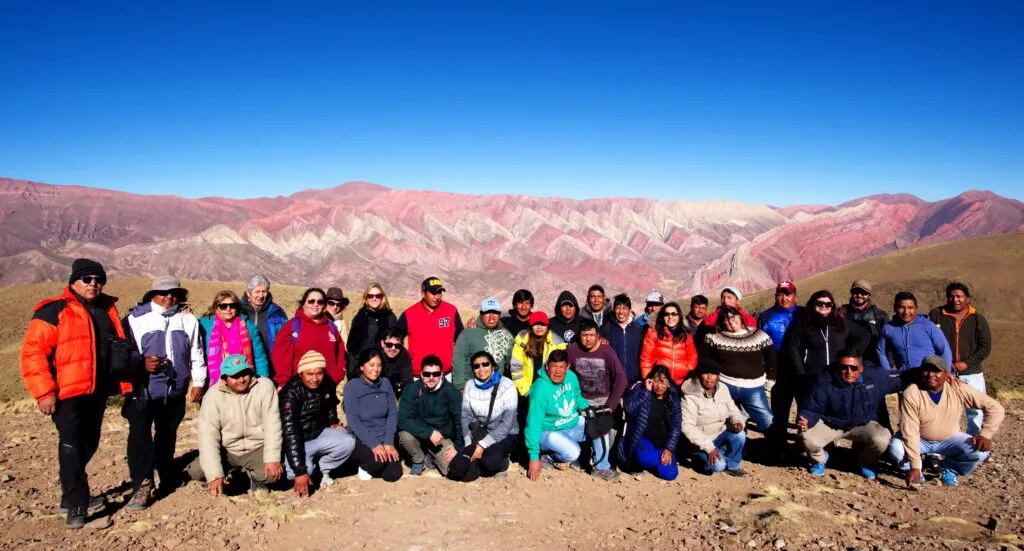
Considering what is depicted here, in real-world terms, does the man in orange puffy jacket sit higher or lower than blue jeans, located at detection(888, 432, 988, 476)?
higher

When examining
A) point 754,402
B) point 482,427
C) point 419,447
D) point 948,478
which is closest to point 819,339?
point 754,402

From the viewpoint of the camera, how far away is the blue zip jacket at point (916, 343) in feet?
21.2

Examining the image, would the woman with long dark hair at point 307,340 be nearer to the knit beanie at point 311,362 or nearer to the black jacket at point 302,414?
the black jacket at point 302,414

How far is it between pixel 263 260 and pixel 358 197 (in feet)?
112

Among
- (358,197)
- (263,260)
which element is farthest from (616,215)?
(263,260)

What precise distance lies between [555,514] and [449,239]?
93.4 m

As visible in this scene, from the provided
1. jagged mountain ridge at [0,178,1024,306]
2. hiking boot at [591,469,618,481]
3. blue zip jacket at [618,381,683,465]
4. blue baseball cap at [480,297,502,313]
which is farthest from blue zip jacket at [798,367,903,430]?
jagged mountain ridge at [0,178,1024,306]

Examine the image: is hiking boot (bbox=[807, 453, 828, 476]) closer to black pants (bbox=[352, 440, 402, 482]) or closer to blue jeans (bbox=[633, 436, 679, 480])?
blue jeans (bbox=[633, 436, 679, 480])

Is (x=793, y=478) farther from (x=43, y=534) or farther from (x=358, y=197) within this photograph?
(x=358, y=197)

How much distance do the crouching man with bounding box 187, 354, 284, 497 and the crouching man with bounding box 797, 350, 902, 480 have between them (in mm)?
5215

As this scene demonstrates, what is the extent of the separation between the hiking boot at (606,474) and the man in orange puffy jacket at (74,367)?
442 centimetres

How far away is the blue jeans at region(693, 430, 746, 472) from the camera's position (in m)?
6.21

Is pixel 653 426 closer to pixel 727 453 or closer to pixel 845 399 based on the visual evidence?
pixel 727 453

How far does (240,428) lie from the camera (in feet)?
17.6
